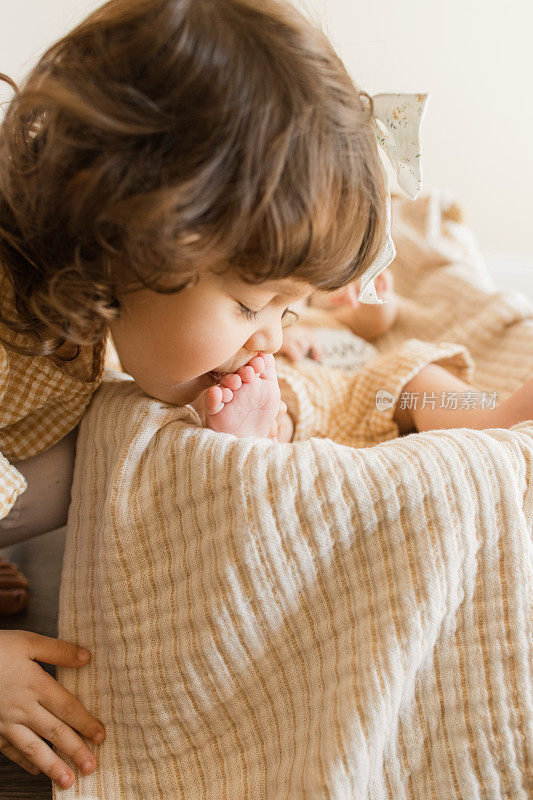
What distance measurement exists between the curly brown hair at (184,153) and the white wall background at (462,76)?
3.20 ft

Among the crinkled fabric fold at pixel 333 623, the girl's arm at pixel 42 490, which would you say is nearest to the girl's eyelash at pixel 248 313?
the crinkled fabric fold at pixel 333 623

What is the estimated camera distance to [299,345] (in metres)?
1.15

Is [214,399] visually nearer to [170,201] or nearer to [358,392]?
[170,201]

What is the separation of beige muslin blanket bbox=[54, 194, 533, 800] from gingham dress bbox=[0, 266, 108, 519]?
0.13 m

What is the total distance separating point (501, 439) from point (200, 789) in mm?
407

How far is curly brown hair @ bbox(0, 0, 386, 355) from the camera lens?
50 centimetres

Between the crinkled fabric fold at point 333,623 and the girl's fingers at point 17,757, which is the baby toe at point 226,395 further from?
the girl's fingers at point 17,757

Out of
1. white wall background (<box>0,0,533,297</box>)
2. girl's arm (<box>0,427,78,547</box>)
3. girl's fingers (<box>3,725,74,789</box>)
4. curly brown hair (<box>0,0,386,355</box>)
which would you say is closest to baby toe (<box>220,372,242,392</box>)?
curly brown hair (<box>0,0,386,355</box>)

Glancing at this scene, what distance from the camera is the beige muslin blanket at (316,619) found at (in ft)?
1.77

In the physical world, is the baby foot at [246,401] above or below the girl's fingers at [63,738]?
above

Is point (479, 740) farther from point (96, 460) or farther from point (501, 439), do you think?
point (96, 460)

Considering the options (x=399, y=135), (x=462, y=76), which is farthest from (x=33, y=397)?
(x=462, y=76)

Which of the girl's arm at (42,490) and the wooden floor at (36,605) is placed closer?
the wooden floor at (36,605)

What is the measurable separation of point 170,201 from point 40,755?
0.50m
